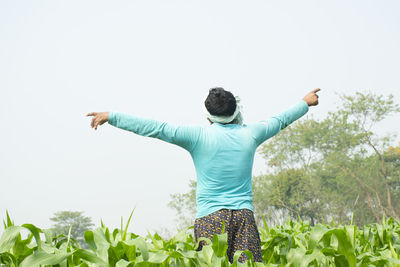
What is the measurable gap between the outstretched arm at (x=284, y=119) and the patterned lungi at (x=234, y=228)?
1.72 ft

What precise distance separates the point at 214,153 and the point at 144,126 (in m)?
0.45

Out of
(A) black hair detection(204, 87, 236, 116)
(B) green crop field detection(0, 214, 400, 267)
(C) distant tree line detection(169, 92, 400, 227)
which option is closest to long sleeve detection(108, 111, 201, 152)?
(A) black hair detection(204, 87, 236, 116)

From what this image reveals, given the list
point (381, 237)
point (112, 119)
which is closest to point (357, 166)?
point (381, 237)

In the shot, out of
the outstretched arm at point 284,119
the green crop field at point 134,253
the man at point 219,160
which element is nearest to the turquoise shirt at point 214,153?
the man at point 219,160

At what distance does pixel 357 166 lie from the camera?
25391mm

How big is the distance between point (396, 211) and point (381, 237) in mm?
23679

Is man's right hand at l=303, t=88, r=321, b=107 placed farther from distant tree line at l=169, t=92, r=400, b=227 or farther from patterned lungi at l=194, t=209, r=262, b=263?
distant tree line at l=169, t=92, r=400, b=227

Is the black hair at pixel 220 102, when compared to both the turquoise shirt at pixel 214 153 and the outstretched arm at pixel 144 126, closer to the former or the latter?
the turquoise shirt at pixel 214 153

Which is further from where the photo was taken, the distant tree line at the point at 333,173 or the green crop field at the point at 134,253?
the distant tree line at the point at 333,173

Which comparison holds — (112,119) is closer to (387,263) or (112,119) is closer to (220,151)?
(220,151)

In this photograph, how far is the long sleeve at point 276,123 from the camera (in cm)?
295

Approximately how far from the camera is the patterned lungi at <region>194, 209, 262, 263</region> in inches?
106

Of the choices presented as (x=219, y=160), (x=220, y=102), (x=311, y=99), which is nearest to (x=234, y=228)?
(x=219, y=160)

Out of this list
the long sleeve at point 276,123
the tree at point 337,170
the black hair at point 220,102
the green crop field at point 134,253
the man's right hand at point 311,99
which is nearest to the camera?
the green crop field at point 134,253
